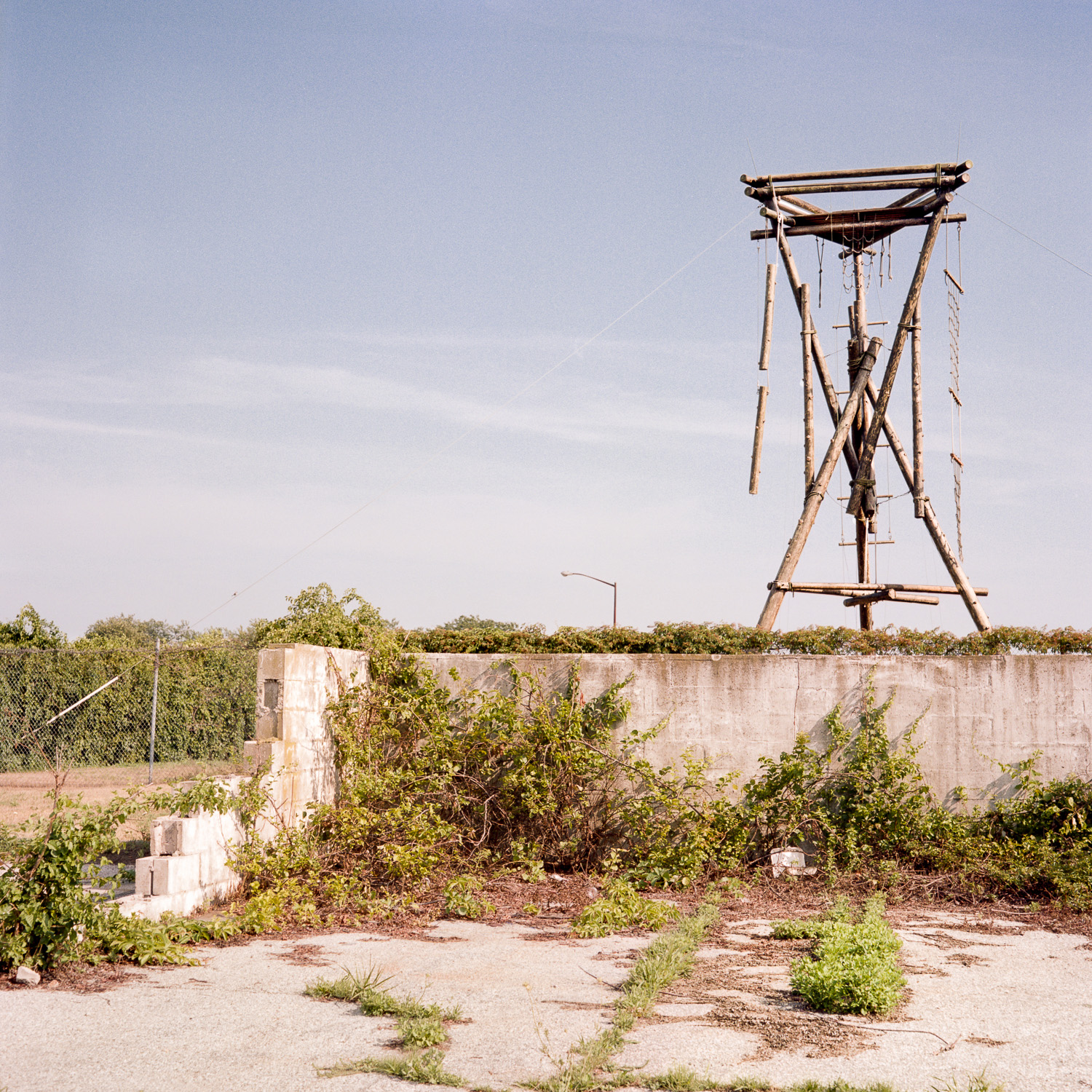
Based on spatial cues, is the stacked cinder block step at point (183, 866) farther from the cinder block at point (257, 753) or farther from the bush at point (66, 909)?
the bush at point (66, 909)

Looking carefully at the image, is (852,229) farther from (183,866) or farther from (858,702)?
(183,866)

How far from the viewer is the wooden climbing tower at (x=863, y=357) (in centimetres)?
1283

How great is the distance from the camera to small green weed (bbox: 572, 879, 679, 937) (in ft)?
25.6

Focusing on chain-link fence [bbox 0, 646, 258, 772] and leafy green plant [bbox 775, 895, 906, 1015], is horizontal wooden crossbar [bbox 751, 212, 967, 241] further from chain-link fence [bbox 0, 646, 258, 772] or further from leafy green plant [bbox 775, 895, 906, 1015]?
chain-link fence [bbox 0, 646, 258, 772]

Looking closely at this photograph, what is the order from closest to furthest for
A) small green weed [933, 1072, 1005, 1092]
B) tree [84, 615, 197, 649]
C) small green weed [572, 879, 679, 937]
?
small green weed [933, 1072, 1005, 1092] → small green weed [572, 879, 679, 937] → tree [84, 615, 197, 649]

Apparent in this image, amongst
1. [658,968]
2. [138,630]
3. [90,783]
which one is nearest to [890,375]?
[658,968]

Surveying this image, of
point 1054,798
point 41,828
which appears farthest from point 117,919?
point 1054,798

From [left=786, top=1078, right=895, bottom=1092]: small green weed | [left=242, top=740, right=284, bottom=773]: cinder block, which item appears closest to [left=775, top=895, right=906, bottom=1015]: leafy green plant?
[left=786, top=1078, right=895, bottom=1092]: small green weed

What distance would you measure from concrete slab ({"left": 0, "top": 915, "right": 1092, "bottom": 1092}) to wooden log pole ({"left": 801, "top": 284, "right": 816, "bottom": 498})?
6.82 metres

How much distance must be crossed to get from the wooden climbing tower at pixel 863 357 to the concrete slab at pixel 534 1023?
6226 millimetres

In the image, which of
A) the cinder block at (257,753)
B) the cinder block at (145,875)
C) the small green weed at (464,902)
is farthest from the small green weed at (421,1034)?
the cinder block at (257,753)

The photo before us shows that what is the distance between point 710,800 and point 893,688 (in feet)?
7.04

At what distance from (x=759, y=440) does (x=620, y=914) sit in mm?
6036

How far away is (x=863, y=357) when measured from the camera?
13844 millimetres
